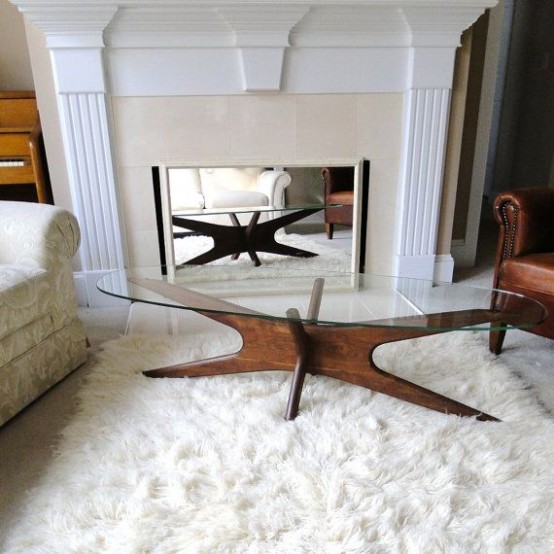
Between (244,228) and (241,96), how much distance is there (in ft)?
2.10

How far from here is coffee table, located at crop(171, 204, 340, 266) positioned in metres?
Answer: 2.28

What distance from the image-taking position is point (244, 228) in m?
2.39

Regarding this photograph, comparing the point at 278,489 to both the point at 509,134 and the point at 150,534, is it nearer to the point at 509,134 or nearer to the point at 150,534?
the point at 150,534

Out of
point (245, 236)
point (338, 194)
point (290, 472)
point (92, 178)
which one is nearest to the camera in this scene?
point (290, 472)

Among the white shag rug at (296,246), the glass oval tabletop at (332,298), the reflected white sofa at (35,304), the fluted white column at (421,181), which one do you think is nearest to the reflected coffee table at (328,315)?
the glass oval tabletop at (332,298)

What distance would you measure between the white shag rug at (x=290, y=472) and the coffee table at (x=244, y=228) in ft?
2.62

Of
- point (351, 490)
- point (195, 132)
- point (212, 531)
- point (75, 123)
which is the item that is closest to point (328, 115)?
point (195, 132)

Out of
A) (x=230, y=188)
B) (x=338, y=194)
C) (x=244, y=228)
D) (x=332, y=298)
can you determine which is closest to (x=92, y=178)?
(x=230, y=188)

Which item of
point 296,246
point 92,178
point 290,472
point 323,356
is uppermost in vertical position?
point 92,178

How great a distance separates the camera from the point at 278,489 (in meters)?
1.13

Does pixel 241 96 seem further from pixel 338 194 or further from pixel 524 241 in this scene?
pixel 524 241

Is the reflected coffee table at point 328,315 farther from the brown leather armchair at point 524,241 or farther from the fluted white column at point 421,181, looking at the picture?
the fluted white column at point 421,181

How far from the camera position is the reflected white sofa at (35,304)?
1389mm

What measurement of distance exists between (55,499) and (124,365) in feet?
2.12
